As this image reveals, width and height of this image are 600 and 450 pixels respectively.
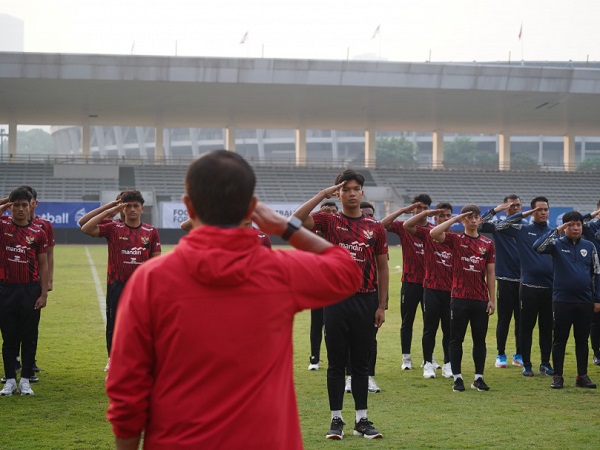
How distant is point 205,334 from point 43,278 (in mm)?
7263

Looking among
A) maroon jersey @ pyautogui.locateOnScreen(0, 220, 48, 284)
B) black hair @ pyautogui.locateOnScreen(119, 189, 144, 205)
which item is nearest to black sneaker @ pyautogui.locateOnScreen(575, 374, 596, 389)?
black hair @ pyautogui.locateOnScreen(119, 189, 144, 205)

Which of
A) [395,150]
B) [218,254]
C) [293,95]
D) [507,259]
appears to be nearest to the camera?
[218,254]

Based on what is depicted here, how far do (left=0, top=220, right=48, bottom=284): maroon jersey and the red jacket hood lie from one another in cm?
710

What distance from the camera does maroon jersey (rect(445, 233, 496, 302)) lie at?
9.93 m

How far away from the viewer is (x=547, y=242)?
10.2 metres

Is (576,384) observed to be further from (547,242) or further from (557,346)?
(547,242)

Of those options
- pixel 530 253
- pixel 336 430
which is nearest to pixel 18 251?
pixel 336 430

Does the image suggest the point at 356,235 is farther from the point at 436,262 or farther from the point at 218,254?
the point at 218,254

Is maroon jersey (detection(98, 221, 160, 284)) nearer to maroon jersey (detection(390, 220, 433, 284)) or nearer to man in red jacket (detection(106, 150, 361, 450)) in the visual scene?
maroon jersey (detection(390, 220, 433, 284))

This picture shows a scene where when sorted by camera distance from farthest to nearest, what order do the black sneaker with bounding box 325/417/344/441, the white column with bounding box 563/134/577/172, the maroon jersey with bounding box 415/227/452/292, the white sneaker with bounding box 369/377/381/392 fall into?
the white column with bounding box 563/134/577/172 < the maroon jersey with bounding box 415/227/452/292 < the white sneaker with bounding box 369/377/381/392 < the black sneaker with bounding box 325/417/344/441

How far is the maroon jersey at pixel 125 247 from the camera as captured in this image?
390 inches

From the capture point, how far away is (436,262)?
10812 mm

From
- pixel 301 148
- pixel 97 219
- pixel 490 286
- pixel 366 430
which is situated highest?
pixel 301 148

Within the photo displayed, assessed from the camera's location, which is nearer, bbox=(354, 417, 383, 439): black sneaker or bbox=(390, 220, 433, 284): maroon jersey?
bbox=(354, 417, 383, 439): black sneaker
